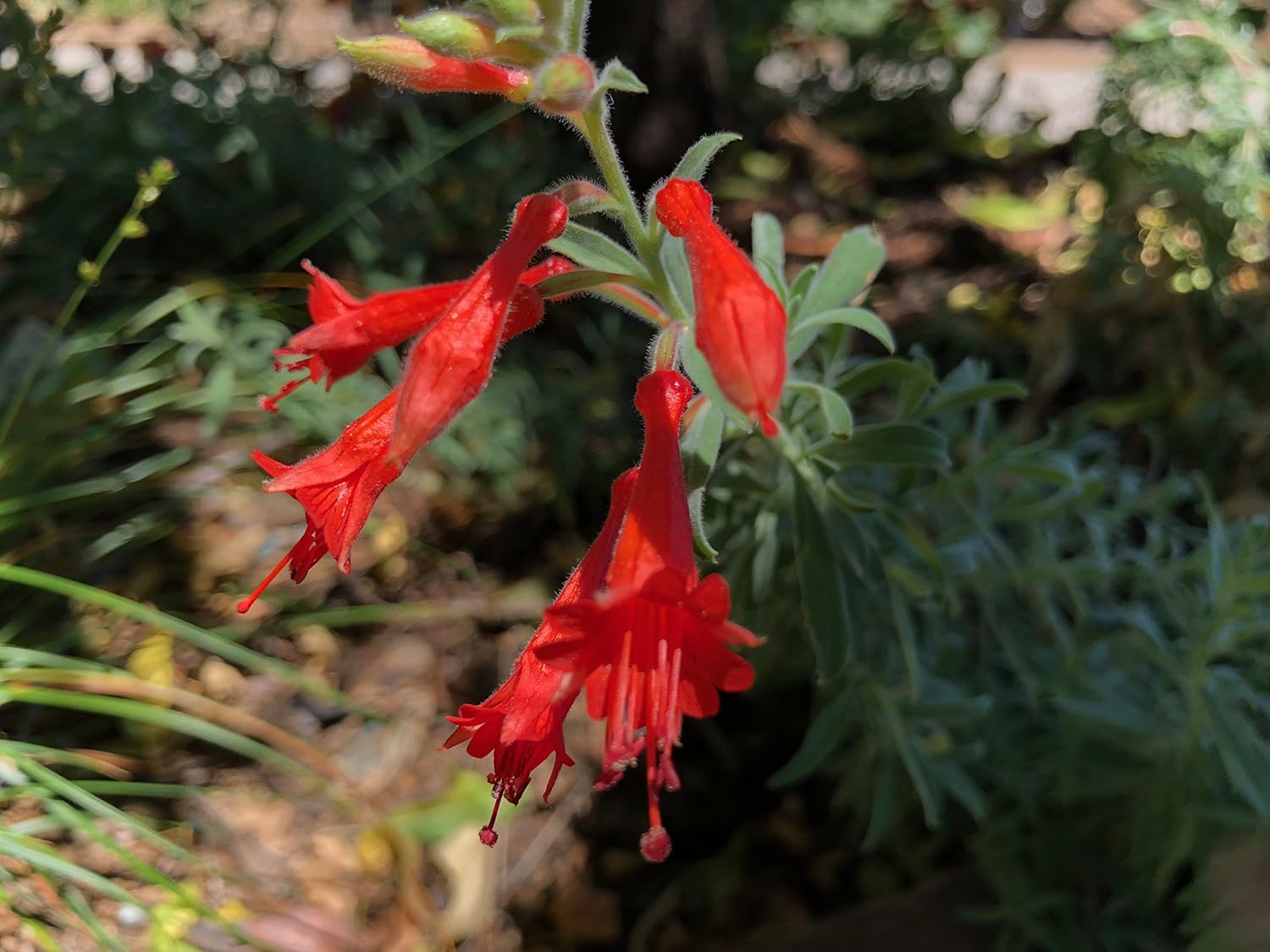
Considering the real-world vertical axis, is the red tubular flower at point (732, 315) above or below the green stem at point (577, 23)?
below

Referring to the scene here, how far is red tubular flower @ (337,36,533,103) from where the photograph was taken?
4.10 ft

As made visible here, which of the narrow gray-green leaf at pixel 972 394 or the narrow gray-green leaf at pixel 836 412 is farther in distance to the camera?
the narrow gray-green leaf at pixel 972 394

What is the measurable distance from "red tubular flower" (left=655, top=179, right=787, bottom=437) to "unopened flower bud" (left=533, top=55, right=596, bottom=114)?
0.16 m

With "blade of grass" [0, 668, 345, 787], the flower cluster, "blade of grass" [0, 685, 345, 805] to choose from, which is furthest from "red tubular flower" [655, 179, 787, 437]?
"blade of grass" [0, 668, 345, 787]

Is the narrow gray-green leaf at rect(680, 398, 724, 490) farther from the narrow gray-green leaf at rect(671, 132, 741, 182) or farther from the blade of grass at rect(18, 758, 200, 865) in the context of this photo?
the blade of grass at rect(18, 758, 200, 865)

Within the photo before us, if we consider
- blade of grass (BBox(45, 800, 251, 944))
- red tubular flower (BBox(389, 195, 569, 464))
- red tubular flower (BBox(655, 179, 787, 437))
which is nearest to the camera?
red tubular flower (BBox(655, 179, 787, 437))

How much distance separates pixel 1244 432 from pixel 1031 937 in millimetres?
1627

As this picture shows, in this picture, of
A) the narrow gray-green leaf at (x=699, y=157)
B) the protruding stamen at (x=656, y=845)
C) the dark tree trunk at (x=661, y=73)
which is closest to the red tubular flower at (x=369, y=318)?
the narrow gray-green leaf at (x=699, y=157)

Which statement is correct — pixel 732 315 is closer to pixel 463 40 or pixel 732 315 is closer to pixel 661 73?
pixel 463 40

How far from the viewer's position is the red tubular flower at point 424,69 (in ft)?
4.10

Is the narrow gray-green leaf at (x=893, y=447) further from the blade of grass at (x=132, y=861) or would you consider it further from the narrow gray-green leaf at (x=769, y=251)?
the blade of grass at (x=132, y=861)

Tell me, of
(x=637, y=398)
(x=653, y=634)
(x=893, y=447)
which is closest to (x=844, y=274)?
(x=893, y=447)

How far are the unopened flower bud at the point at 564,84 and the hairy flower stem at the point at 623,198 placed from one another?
0.07m

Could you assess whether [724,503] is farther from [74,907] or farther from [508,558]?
[74,907]
